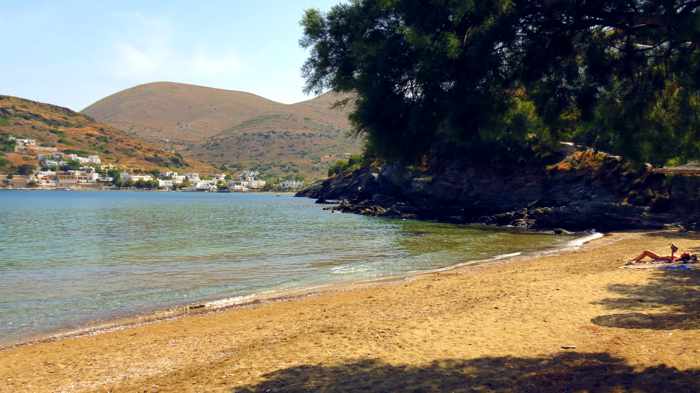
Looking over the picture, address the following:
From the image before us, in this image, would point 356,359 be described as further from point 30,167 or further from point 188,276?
point 30,167

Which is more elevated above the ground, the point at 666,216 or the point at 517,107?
the point at 517,107

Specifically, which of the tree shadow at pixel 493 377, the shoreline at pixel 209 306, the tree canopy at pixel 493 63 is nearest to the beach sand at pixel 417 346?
the tree shadow at pixel 493 377

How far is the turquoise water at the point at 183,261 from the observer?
57.3ft

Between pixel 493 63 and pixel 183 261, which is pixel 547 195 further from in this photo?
pixel 493 63

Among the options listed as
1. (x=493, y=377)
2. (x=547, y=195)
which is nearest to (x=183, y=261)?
(x=493, y=377)

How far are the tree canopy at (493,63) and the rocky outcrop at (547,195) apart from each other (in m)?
21.3

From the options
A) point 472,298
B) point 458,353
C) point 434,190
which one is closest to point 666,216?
point 434,190

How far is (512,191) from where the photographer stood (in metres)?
57.6

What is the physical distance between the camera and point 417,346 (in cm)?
1023

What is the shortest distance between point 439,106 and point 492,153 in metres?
54.8

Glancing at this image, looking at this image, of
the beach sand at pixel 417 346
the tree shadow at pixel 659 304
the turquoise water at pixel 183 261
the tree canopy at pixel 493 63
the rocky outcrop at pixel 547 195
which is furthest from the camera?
the rocky outcrop at pixel 547 195

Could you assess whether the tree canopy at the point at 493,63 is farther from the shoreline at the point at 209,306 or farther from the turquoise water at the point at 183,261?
the turquoise water at the point at 183,261

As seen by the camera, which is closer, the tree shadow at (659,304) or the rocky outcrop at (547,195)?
the tree shadow at (659,304)

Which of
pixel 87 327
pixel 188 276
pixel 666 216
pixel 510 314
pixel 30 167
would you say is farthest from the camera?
pixel 30 167
